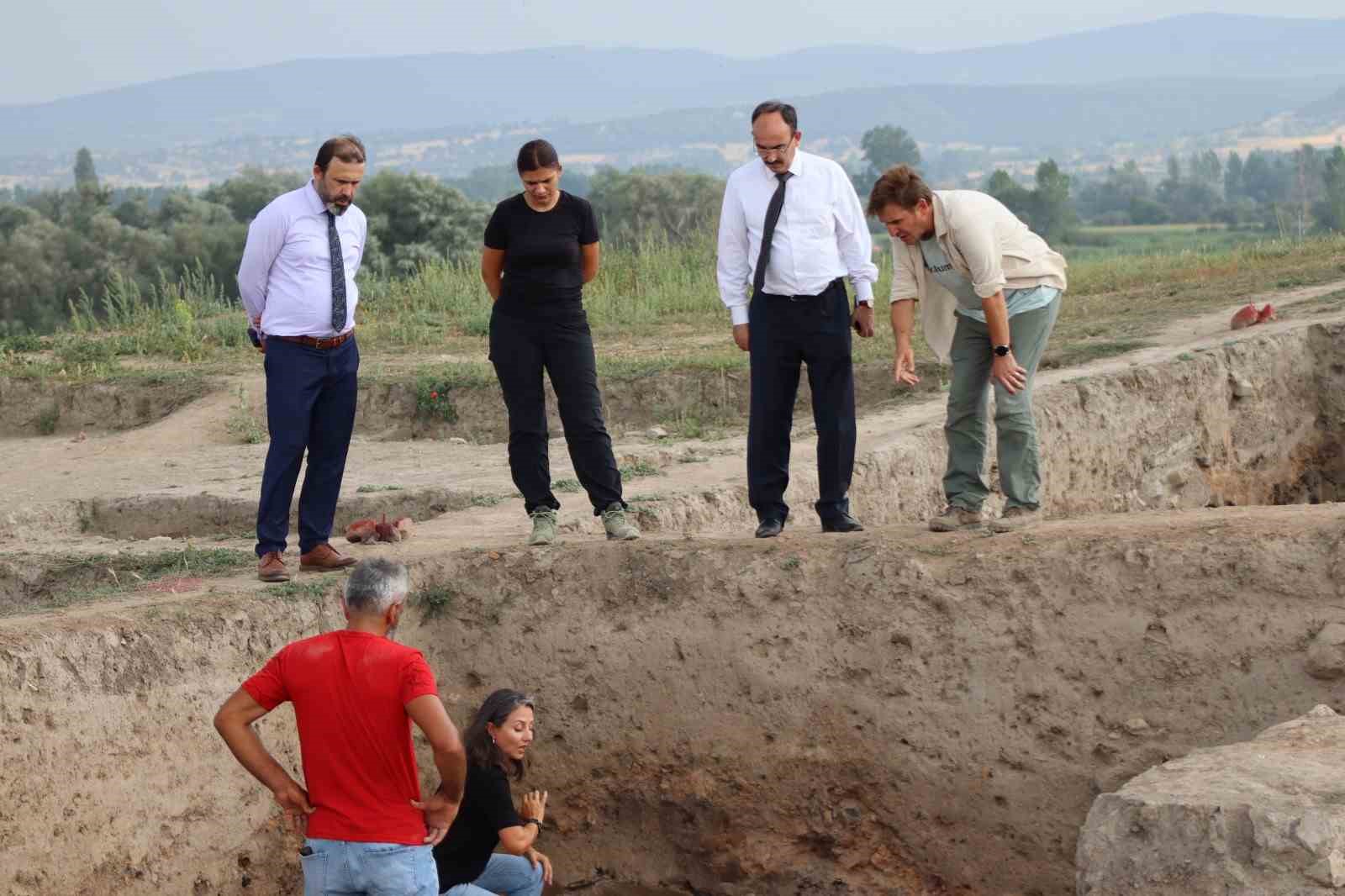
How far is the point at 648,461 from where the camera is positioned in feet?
32.2

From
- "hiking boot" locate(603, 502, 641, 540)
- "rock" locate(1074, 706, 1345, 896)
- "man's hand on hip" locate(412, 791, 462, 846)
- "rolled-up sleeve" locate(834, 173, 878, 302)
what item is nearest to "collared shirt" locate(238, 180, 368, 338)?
"hiking boot" locate(603, 502, 641, 540)

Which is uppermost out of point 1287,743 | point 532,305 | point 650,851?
point 532,305

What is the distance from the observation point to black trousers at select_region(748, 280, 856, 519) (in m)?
6.86

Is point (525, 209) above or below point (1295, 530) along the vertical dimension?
above

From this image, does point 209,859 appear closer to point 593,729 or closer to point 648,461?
point 593,729

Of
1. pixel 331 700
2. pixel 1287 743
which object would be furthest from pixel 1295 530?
pixel 331 700

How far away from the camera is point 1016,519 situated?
7094mm

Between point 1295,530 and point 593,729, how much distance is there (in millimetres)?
3090

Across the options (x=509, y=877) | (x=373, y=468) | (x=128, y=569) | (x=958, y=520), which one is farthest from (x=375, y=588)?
(x=373, y=468)

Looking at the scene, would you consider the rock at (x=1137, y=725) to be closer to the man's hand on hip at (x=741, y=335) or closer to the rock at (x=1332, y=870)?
the rock at (x=1332, y=870)

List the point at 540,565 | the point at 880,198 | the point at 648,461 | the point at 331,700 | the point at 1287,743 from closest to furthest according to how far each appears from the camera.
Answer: the point at 331,700
the point at 1287,743
the point at 880,198
the point at 540,565
the point at 648,461

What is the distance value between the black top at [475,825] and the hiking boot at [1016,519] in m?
2.36

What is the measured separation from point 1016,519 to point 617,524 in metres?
1.71

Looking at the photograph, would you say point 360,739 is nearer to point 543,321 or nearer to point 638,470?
point 543,321
